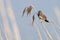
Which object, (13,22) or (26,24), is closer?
(13,22)

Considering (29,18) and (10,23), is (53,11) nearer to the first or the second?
(29,18)

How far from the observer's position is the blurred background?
890 millimetres

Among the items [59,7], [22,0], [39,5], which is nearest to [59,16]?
[59,7]

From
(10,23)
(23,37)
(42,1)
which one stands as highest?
(42,1)

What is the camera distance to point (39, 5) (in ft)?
3.90

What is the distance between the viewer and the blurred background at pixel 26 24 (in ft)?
2.92

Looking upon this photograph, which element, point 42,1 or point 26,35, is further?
point 42,1

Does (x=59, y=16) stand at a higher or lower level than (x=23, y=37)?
A: higher

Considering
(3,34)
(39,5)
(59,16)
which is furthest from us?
(39,5)

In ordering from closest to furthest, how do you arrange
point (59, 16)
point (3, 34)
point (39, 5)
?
point (3, 34), point (59, 16), point (39, 5)

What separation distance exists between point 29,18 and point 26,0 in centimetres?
14

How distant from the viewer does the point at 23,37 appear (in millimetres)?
1102

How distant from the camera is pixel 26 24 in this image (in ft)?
3.86

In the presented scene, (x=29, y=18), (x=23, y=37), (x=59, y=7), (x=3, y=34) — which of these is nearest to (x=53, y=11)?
(x=59, y=7)
